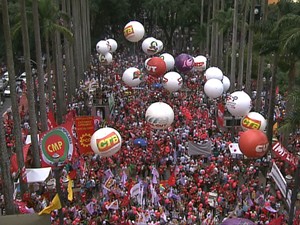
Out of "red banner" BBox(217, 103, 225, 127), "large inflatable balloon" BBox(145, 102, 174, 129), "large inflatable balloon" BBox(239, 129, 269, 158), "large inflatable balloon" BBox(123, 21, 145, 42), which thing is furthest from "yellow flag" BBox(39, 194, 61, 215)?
"large inflatable balloon" BBox(123, 21, 145, 42)

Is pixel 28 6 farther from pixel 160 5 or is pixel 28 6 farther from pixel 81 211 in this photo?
pixel 160 5

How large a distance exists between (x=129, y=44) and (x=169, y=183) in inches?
1936

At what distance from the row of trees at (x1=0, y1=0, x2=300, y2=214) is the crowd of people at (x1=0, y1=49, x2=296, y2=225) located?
2.50m

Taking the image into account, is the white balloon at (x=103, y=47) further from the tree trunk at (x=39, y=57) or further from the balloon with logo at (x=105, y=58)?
the tree trunk at (x=39, y=57)

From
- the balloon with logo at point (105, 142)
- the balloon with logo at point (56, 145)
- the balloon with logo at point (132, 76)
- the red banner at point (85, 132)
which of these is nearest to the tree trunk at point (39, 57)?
the red banner at point (85, 132)

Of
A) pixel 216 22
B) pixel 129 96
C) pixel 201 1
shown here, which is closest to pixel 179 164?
pixel 129 96

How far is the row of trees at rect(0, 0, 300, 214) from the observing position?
20.6 m

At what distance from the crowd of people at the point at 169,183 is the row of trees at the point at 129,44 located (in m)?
2.50

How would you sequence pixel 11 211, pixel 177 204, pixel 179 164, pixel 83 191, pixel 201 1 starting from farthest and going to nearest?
1. pixel 201 1
2. pixel 179 164
3. pixel 83 191
4. pixel 177 204
5. pixel 11 211

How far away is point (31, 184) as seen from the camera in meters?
19.6

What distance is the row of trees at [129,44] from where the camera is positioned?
20.6m

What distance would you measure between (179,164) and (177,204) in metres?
4.18

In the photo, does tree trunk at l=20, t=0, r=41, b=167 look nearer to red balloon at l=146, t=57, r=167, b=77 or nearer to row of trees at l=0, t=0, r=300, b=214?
row of trees at l=0, t=0, r=300, b=214

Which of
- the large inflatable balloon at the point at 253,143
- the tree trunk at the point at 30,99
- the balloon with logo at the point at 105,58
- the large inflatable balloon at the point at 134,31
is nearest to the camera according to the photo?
the large inflatable balloon at the point at 253,143
